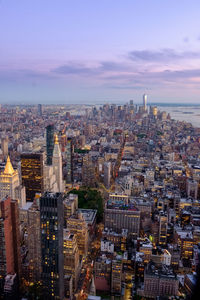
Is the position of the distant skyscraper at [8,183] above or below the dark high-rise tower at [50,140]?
below

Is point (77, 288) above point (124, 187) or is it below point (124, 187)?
below

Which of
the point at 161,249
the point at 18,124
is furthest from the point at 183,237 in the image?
the point at 18,124

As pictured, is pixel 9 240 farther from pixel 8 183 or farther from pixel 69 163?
pixel 69 163

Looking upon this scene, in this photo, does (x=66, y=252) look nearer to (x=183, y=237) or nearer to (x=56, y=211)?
(x=56, y=211)

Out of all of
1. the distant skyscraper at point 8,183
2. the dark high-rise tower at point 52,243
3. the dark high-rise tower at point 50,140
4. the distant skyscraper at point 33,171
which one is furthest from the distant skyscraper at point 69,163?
the dark high-rise tower at point 52,243

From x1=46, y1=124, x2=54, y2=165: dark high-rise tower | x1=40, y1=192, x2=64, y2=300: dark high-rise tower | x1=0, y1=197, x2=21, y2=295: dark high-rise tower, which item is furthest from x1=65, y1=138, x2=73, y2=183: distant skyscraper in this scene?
x1=40, y1=192, x2=64, y2=300: dark high-rise tower

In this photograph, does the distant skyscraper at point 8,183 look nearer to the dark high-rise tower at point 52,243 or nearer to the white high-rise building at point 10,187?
the white high-rise building at point 10,187

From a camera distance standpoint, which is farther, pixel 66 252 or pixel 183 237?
pixel 183 237
